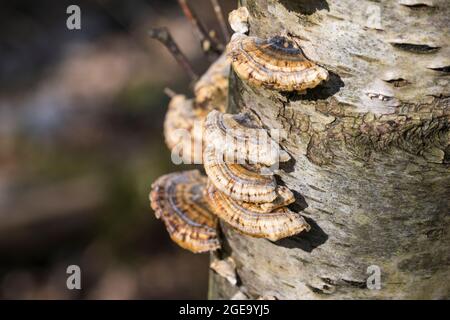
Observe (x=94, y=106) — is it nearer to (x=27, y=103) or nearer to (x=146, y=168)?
(x=27, y=103)

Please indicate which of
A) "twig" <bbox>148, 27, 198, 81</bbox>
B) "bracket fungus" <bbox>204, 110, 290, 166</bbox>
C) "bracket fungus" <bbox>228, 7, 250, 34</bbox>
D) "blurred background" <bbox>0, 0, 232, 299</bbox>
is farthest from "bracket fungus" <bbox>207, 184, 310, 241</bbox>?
"blurred background" <bbox>0, 0, 232, 299</bbox>

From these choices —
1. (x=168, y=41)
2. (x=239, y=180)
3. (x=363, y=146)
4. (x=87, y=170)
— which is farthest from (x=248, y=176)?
(x=87, y=170)

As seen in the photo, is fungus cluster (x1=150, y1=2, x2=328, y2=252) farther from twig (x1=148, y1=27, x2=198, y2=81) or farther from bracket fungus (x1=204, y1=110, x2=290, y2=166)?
twig (x1=148, y1=27, x2=198, y2=81)

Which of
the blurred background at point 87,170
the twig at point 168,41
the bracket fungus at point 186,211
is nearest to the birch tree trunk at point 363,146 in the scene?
the bracket fungus at point 186,211

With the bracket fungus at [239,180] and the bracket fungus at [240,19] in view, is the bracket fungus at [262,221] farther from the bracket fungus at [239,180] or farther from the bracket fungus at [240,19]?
the bracket fungus at [240,19]

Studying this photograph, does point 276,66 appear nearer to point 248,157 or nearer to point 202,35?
point 248,157

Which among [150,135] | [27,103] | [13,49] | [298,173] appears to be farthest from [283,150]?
[13,49]
